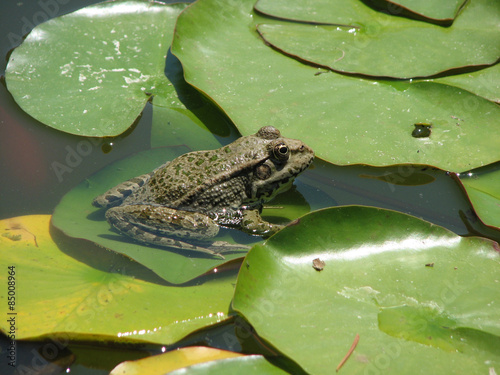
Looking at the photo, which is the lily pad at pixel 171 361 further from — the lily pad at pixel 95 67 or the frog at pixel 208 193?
the lily pad at pixel 95 67

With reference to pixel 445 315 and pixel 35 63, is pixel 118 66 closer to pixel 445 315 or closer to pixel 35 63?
pixel 35 63

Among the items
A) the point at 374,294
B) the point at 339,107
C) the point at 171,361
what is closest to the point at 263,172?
the point at 339,107

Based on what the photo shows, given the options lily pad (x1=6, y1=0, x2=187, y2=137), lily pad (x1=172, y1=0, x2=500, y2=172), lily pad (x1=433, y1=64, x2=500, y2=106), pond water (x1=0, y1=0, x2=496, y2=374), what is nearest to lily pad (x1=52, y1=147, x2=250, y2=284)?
pond water (x1=0, y1=0, x2=496, y2=374)

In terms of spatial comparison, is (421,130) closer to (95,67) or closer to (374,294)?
(374,294)

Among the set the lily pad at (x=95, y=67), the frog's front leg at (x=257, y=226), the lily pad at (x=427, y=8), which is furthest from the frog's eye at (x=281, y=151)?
the lily pad at (x=427, y=8)

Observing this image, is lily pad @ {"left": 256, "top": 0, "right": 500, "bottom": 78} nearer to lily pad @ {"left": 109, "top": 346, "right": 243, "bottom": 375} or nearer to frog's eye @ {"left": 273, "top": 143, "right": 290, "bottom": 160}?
frog's eye @ {"left": 273, "top": 143, "right": 290, "bottom": 160}

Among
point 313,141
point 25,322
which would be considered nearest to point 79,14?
point 313,141
